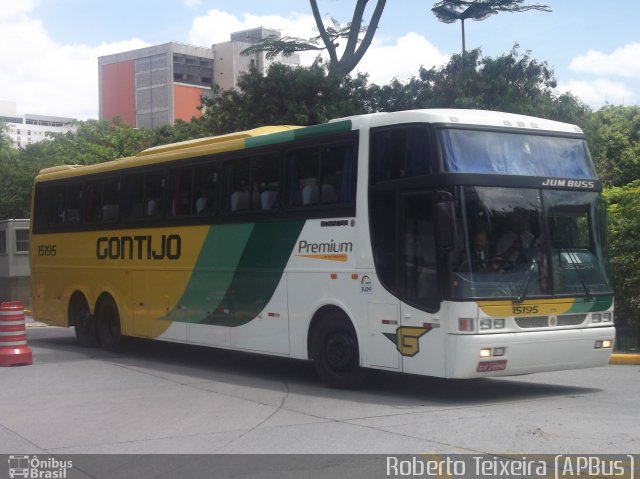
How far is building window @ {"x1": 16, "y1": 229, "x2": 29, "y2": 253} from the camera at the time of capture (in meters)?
32.5

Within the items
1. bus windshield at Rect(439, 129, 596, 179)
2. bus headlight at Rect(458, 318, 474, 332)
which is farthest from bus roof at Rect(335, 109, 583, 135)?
bus headlight at Rect(458, 318, 474, 332)

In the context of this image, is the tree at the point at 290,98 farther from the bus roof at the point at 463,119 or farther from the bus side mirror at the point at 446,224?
the bus side mirror at the point at 446,224

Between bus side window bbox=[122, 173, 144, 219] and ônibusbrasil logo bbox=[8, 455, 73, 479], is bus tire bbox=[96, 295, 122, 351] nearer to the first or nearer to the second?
bus side window bbox=[122, 173, 144, 219]

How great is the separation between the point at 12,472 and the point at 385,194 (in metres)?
5.68


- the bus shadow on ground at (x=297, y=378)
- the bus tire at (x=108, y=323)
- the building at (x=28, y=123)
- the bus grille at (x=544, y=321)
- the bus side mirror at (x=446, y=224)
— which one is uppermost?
the building at (x=28, y=123)

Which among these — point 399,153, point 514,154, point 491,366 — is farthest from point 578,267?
point 399,153

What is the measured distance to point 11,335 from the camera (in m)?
15.2

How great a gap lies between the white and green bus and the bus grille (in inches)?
1.0

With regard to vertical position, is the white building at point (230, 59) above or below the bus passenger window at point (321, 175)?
above

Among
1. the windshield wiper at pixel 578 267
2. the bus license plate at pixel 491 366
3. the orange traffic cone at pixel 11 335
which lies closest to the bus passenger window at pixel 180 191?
the orange traffic cone at pixel 11 335

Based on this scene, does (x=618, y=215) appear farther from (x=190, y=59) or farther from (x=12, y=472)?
(x=190, y=59)

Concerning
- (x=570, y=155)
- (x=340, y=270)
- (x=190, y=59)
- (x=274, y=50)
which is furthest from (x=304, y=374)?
(x=190, y=59)

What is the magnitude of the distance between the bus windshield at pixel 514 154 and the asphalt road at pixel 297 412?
2.88 m

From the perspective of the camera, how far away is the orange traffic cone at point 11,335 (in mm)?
15078
